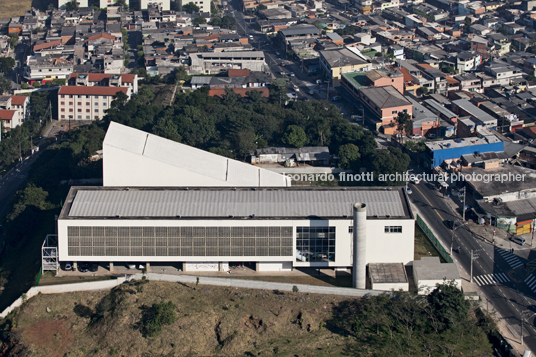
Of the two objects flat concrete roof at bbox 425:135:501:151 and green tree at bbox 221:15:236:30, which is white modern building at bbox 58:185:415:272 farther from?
green tree at bbox 221:15:236:30

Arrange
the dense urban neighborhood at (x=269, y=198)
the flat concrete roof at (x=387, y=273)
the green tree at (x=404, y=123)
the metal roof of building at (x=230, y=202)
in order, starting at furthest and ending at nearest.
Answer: the green tree at (x=404, y=123) → the metal roof of building at (x=230, y=202) → the flat concrete roof at (x=387, y=273) → the dense urban neighborhood at (x=269, y=198)

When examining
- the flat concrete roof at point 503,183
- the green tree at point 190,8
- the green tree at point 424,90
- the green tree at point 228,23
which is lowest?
the flat concrete roof at point 503,183

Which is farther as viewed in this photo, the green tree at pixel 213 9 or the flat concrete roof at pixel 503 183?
the green tree at pixel 213 9

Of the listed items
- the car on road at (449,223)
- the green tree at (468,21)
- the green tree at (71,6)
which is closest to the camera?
the car on road at (449,223)

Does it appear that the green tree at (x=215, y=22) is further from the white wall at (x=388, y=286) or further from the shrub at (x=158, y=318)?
the shrub at (x=158, y=318)

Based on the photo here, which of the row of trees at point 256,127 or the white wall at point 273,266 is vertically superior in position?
the row of trees at point 256,127

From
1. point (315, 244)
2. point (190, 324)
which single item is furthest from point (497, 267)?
point (190, 324)

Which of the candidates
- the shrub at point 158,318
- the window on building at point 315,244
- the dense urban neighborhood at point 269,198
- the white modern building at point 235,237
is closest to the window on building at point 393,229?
the white modern building at point 235,237
